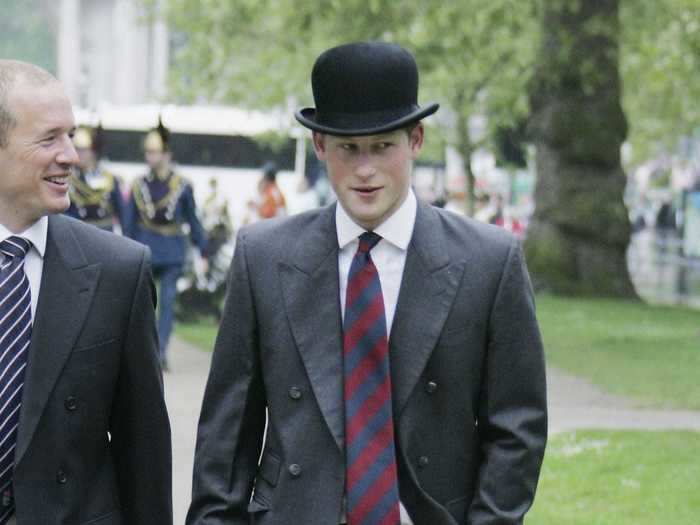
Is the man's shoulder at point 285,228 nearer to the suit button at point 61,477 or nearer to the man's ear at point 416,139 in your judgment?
the man's ear at point 416,139

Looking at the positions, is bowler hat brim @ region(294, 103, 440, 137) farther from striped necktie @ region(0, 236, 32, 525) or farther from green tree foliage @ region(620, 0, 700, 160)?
green tree foliage @ region(620, 0, 700, 160)

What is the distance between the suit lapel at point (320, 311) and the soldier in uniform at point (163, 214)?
34.1 ft

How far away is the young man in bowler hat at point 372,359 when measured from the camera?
4.24m

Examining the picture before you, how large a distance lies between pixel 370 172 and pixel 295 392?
21.2 inches

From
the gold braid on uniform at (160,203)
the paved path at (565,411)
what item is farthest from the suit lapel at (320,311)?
the gold braid on uniform at (160,203)

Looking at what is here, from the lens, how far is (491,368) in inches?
170

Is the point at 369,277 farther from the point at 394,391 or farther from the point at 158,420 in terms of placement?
the point at 158,420

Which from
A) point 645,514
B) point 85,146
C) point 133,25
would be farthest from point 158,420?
point 133,25

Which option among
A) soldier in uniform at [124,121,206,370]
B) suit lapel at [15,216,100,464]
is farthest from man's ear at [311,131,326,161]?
soldier in uniform at [124,121,206,370]

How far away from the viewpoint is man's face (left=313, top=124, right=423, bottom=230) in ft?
14.0

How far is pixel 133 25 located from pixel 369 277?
31.5 meters

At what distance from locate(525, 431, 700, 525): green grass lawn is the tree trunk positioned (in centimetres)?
1503

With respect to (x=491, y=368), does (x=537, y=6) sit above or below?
below

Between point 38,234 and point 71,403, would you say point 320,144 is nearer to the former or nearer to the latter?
point 38,234
